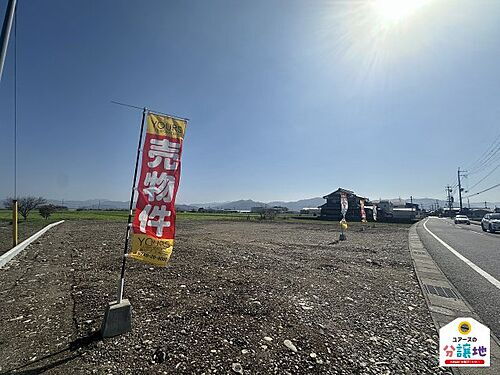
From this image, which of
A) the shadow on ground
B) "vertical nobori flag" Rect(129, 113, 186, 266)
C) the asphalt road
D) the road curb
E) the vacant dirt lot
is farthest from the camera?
the asphalt road

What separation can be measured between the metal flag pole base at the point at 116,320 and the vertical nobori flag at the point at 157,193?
65 centimetres

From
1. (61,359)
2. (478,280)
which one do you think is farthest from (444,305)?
(61,359)

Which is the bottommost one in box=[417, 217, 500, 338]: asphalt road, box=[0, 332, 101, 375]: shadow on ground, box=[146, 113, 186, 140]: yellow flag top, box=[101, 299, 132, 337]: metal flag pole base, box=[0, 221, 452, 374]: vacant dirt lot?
box=[417, 217, 500, 338]: asphalt road

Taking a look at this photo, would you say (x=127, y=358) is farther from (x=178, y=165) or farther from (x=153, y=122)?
(x=153, y=122)

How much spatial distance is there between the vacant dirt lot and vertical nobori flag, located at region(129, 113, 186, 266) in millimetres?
1086

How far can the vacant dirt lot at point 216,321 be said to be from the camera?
2762mm

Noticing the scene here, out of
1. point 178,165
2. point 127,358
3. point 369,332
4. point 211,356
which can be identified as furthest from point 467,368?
point 178,165

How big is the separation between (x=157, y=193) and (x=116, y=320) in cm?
175

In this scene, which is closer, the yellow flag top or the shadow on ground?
the shadow on ground

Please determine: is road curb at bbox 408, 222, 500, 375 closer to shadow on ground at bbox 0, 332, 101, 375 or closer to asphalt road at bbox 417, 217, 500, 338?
asphalt road at bbox 417, 217, 500, 338

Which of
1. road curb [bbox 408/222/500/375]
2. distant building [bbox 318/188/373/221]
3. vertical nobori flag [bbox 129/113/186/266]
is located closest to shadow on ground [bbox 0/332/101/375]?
vertical nobori flag [bbox 129/113/186/266]

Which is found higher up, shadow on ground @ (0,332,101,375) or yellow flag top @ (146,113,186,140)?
yellow flag top @ (146,113,186,140)

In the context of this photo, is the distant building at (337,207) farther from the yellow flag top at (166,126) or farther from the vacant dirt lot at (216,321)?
the yellow flag top at (166,126)

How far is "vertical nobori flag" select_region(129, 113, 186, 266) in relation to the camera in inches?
142
